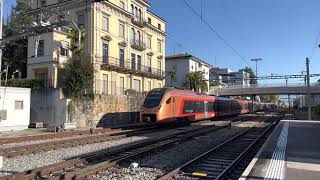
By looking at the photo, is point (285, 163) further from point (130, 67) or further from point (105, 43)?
point (130, 67)

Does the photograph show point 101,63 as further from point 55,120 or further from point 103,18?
point 55,120

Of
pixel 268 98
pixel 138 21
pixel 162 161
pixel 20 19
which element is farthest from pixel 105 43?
pixel 268 98

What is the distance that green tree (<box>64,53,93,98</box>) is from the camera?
32.8 meters

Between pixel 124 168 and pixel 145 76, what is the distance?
1630 inches

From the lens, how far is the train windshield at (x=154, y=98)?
2753 cm

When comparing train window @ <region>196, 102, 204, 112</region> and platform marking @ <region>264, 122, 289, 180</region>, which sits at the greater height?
train window @ <region>196, 102, 204, 112</region>

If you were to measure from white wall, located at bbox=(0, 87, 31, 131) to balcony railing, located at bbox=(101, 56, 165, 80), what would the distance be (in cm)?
1431

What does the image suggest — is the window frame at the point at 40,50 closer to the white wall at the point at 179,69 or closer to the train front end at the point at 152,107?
the train front end at the point at 152,107

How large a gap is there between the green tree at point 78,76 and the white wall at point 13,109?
163 inches

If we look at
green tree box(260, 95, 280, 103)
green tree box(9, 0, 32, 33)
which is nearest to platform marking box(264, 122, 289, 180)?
green tree box(9, 0, 32, 33)

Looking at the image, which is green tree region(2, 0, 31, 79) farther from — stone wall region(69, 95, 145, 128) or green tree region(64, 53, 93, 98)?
stone wall region(69, 95, 145, 128)

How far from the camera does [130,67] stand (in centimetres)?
4847

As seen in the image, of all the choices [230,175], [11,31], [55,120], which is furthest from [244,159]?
[11,31]

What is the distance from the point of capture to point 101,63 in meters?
42.4
